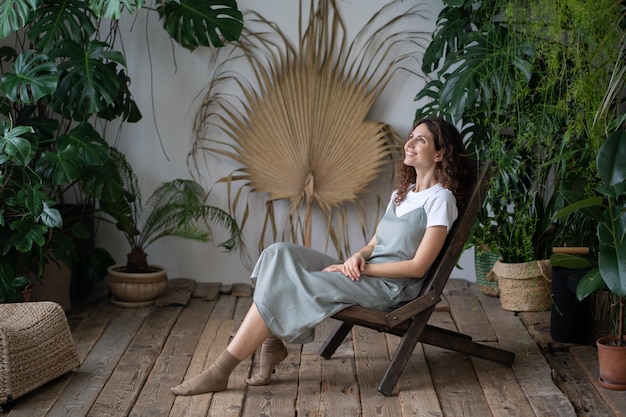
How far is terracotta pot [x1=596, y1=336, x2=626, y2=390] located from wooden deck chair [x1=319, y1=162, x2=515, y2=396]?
1.96 feet

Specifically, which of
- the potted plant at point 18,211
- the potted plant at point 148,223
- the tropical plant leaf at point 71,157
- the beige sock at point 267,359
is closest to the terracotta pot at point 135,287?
the potted plant at point 148,223

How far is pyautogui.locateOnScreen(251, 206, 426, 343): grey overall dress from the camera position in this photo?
3.32 metres

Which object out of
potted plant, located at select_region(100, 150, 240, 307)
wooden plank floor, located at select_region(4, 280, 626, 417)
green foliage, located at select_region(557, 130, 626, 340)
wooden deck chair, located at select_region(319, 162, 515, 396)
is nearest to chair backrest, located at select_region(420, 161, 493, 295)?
wooden deck chair, located at select_region(319, 162, 515, 396)

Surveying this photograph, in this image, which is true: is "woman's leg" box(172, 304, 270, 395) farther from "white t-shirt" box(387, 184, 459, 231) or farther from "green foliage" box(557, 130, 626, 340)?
"green foliage" box(557, 130, 626, 340)

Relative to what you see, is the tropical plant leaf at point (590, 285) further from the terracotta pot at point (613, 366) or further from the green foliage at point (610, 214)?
the terracotta pot at point (613, 366)

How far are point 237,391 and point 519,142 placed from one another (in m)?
1.74

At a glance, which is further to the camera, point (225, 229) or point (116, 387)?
point (225, 229)

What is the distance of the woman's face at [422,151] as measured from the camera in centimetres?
353

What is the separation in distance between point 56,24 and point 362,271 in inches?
75.3

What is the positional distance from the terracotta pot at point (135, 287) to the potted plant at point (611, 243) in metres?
2.31

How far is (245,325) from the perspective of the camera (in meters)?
3.37

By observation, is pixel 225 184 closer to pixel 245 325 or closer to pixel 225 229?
pixel 225 229

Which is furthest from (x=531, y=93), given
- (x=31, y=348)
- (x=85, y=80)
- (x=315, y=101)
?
(x=31, y=348)

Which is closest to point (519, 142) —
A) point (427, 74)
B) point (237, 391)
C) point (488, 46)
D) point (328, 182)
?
point (488, 46)
